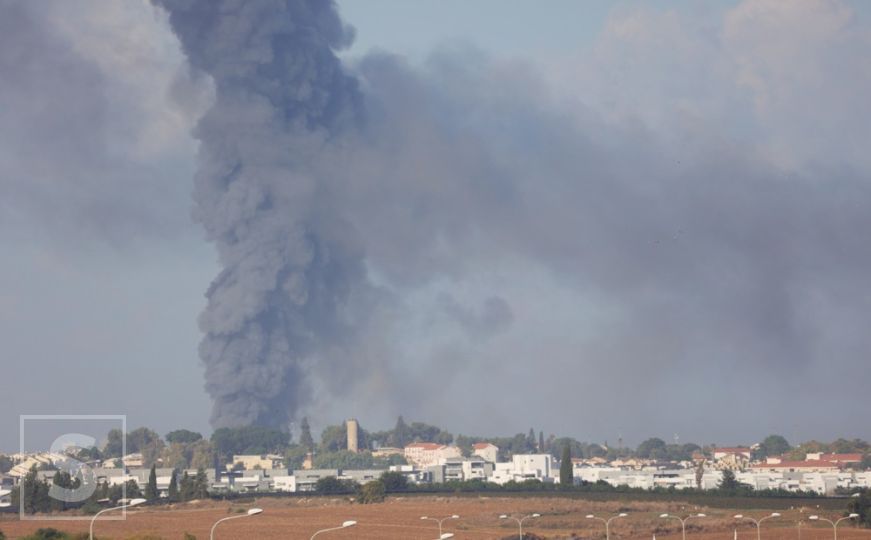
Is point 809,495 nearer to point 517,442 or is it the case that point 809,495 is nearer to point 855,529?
point 855,529

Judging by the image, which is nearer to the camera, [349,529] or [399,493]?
[349,529]

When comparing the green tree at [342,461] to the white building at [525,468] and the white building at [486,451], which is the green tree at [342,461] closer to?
the white building at [486,451]

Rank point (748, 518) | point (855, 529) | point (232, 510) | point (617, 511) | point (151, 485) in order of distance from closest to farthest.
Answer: point (855, 529)
point (748, 518)
point (617, 511)
point (232, 510)
point (151, 485)

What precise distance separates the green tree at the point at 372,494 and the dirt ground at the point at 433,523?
0.88 metres

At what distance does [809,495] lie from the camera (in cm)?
9544

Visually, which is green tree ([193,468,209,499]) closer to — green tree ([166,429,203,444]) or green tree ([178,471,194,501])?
green tree ([178,471,194,501])

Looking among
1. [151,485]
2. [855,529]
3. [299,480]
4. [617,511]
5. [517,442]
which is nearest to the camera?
[855,529]

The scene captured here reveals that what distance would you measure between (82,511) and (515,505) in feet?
93.9

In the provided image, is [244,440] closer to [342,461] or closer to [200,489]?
[342,461]

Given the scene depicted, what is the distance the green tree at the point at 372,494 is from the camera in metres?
102

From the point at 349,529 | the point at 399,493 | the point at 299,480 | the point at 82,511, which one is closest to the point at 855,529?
the point at 349,529

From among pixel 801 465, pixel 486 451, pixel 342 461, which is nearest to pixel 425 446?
pixel 486 451

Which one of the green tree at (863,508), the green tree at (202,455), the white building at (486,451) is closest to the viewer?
the green tree at (863,508)

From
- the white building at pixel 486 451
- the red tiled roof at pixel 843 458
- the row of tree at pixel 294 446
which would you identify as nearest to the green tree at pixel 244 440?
the row of tree at pixel 294 446
